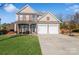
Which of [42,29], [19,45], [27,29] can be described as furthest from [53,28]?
[19,45]

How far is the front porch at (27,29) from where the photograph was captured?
539 inches

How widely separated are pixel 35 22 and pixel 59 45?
2517 mm

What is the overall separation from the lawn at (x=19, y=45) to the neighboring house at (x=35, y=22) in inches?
21.5

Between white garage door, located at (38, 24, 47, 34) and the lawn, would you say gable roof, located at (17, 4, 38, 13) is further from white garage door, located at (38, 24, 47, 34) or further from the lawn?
the lawn

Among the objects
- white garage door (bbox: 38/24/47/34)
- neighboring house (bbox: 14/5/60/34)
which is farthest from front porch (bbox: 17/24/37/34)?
white garage door (bbox: 38/24/47/34)

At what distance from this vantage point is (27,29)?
45.8 ft

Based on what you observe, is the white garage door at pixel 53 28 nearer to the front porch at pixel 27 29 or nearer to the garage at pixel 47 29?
the garage at pixel 47 29

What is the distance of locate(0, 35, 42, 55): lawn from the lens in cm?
1085

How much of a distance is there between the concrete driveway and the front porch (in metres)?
0.61

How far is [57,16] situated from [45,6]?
0.90m

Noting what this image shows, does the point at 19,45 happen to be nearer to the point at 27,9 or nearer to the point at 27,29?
the point at 27,29
